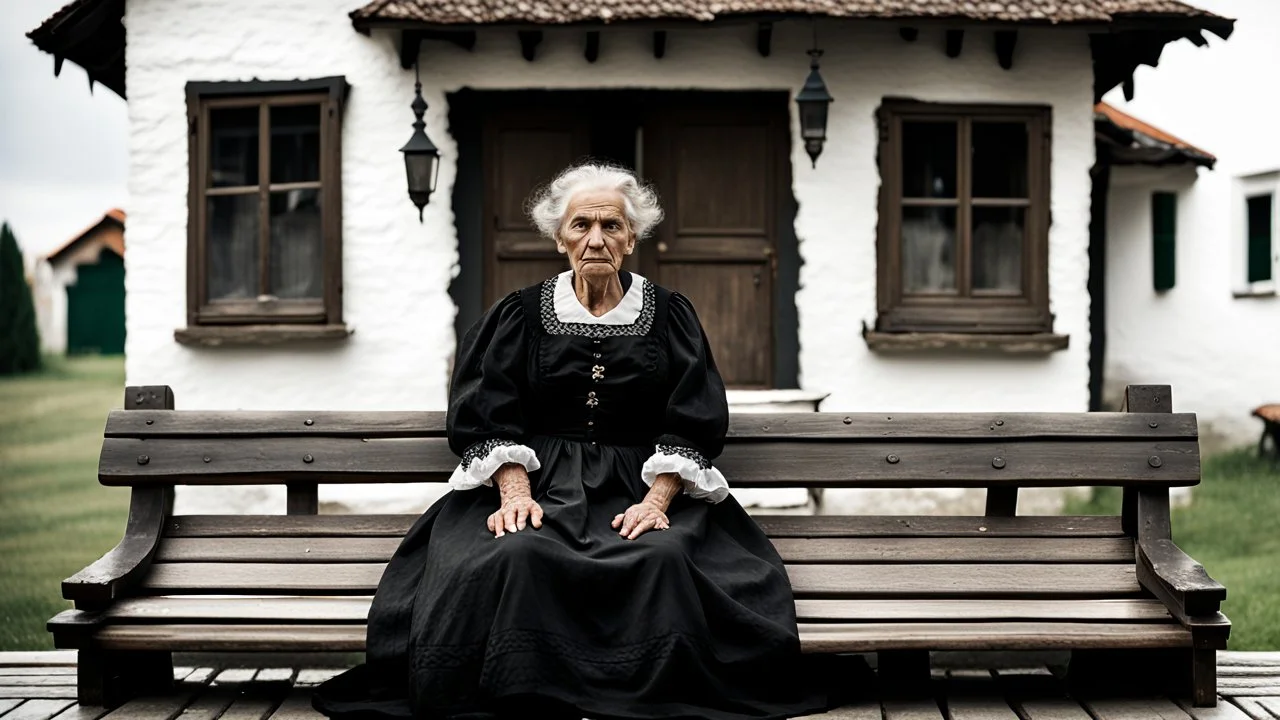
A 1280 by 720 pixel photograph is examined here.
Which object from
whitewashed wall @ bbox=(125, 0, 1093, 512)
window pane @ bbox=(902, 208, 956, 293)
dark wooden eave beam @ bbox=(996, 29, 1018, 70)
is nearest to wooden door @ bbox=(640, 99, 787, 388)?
whitewashed wall @ bbox=(125, 0, 1093, 512)

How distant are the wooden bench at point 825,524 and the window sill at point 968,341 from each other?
3638mm

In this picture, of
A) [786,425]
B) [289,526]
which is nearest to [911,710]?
[786,425]

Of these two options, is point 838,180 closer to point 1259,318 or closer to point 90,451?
point 1259,318

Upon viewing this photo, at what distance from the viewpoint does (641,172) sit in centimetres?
772

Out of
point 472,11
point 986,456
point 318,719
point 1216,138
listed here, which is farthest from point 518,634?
point 1216,138

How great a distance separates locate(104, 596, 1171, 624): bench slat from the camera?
3.47m

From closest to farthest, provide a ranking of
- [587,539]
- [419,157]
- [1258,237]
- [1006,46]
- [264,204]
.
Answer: [587,539]
[419,157]
[1006,46]
[264,204]
[1258,237]

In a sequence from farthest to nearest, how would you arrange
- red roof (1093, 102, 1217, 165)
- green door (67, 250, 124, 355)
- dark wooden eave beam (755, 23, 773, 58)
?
green door (67, 250, 124, 355), red roof (1093, 102, 1217, 165), dark wooden eave beam (755, 23, 773, 58)

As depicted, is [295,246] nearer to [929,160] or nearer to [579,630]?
[929,160]

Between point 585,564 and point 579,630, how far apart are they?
0.16 m

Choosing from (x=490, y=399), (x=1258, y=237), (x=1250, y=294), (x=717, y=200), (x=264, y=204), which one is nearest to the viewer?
(x=490, y=399)

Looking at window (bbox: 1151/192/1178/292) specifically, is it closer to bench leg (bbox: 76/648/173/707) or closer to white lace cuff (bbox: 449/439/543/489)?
white lace cuff (bbox: 449/439/543/489)

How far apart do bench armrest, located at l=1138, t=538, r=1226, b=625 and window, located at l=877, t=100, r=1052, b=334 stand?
404cm

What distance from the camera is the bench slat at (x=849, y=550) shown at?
375 cm
